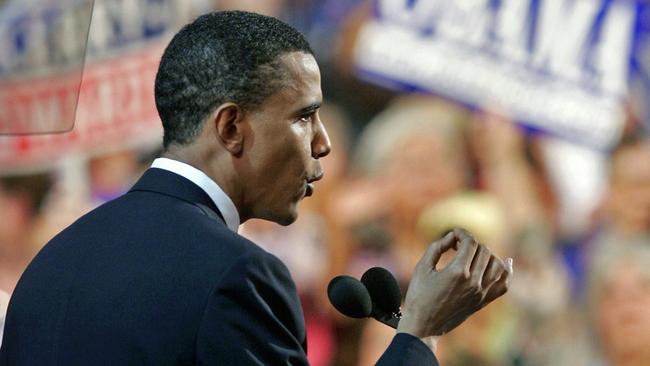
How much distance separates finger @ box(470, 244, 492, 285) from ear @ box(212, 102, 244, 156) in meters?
0.35

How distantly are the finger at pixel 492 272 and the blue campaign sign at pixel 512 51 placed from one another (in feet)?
11.1

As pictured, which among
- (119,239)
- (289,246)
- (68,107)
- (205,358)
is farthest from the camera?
(289,246)

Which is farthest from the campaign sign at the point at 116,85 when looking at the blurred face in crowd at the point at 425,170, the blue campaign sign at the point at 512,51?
the blurred face in crowd at the point at 425,170

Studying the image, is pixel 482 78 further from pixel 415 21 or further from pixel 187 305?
pixel 187 305

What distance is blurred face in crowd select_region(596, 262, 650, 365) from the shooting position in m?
4.71

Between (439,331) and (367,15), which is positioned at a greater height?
(439,331)

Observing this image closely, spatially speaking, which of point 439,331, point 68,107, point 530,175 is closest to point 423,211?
point 530,175

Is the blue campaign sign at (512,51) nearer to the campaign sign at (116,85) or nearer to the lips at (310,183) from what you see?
the campaign sign at (116,85)

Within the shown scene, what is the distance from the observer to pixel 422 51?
191 inches

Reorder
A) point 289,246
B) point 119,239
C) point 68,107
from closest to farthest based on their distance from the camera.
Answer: point 119,239
point 68,107
point 289,246

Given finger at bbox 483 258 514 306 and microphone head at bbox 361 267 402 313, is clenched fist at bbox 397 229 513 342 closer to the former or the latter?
finger at bbox 483 258 514 306

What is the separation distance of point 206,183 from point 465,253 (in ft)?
1.19

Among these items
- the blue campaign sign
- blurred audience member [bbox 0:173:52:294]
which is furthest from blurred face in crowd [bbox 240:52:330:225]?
blurred audience member [bbox 0:173:52:294]

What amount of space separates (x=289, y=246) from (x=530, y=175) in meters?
1.06
